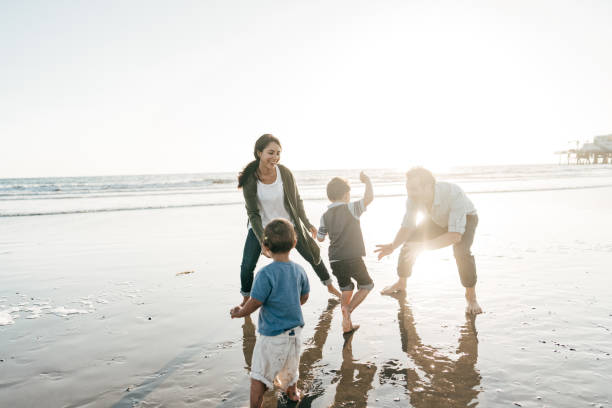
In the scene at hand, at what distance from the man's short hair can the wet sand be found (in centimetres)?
153

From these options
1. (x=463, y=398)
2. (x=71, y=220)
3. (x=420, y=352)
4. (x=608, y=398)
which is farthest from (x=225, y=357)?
(x=71, y=220)

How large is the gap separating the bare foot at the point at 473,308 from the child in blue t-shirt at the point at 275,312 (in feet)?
8.28

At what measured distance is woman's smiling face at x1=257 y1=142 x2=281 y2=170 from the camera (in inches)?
157

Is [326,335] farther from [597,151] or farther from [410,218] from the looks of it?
[597,151]

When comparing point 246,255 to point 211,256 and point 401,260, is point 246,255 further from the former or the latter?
point 211,256

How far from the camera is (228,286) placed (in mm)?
5586

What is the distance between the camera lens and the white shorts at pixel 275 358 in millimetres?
2539

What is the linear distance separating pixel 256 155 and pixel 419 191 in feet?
6.20

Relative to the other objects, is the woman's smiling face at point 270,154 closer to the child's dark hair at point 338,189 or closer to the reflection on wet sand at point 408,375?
the child's dark hair at point 338,189

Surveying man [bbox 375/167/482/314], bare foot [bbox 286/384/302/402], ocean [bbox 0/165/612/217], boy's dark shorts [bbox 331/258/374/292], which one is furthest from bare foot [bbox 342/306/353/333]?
ocean [bbox 0/165/612/217]

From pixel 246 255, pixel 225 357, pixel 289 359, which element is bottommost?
pixel 225 357

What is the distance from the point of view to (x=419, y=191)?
4191mm

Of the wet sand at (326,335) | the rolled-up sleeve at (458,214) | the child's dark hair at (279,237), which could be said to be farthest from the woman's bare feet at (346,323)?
the child's dark hair at (279,237)

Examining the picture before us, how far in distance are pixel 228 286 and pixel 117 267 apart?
255 centimetres
